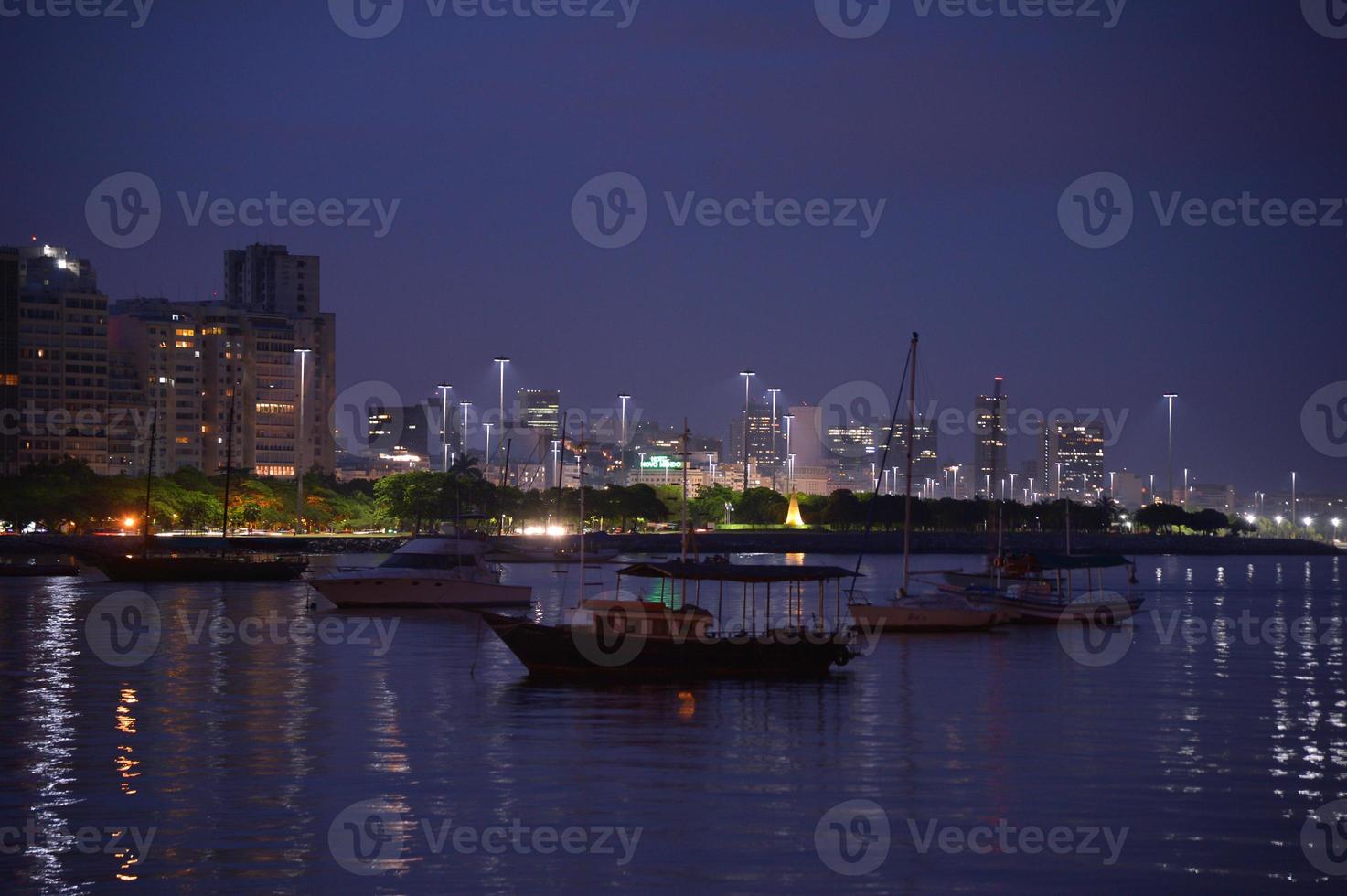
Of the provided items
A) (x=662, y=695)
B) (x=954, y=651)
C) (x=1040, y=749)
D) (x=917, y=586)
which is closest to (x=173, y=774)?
(x=662, y=695)

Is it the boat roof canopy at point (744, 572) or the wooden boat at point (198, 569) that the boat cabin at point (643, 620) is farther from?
the wooden boat at point (198, 569)

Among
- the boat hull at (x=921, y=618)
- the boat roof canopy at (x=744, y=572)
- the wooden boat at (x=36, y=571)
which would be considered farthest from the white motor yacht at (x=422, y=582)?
the wooden boat at (x=36, y=571)

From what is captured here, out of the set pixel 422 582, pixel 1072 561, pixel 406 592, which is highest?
pixel 1072 561

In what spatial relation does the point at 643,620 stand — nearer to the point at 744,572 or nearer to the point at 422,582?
the point at 744,572

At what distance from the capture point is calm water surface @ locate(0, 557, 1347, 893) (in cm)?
2394

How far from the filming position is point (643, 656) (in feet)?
149

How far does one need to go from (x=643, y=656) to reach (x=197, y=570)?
67.5 meters

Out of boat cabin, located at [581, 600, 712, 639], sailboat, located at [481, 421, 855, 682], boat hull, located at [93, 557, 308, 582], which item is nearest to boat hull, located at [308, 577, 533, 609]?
sailboat, located at [481, 421, 855, 682]

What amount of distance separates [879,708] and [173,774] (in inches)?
759

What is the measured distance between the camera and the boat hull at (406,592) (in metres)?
74.3

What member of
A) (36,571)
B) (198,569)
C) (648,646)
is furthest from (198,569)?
(648,646)

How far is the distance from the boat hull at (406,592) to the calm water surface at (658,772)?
54.9 feet

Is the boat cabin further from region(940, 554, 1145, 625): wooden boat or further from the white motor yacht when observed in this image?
region(940, 554, 1145, 625): wooden boat

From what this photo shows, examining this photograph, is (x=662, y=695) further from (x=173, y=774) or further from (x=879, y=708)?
(x=173, y=774)
